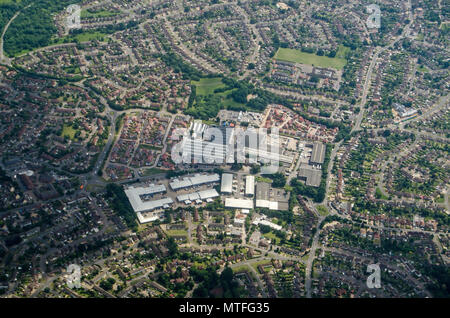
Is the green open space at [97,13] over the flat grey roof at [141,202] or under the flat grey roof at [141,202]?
over

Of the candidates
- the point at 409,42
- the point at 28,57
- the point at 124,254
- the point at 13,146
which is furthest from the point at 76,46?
the point at 409,42

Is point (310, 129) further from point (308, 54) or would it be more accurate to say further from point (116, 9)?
point (116, 9)

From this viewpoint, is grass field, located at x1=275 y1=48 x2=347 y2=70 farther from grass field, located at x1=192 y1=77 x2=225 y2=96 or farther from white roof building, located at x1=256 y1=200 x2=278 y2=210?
white roof building, located at x1=256 y1=200 x2=278 y2=210

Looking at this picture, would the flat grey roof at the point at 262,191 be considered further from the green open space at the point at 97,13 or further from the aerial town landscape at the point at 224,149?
the green open space at the point at 97,13

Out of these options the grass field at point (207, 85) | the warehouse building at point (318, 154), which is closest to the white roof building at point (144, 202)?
the warehouse building at point (318, 154)

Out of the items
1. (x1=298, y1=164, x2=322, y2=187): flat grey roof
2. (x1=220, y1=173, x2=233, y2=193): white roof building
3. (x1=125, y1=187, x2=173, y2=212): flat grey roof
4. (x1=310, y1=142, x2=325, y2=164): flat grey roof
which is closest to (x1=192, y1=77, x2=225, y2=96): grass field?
(x1=220, y1=173, x2=233, y2=193): white roof building

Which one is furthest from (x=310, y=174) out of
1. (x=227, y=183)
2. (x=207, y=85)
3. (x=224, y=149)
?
(x=207, y=85)

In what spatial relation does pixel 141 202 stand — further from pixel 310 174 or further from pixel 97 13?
pixel 97 13
